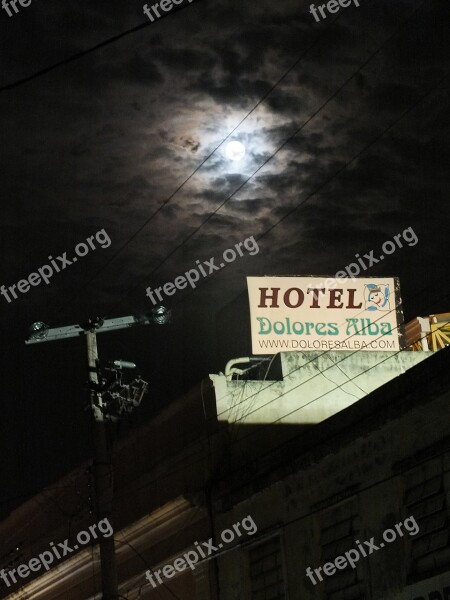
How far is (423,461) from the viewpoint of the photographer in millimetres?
15797

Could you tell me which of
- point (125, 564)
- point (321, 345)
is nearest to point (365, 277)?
point (321, 345)

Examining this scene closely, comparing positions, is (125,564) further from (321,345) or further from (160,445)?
(321,345)

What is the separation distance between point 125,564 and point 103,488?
718cm

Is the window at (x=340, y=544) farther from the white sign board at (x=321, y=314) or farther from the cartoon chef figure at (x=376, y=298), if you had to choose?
the cartoon chef figure at (x=376, y=298)

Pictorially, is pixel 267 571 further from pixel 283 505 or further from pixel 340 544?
pixel 340 544

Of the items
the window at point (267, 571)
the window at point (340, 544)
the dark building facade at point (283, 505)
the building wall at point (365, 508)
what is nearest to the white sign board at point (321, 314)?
the dark building facade at point (283, 505)

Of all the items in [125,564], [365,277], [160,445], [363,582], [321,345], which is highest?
[365,277]

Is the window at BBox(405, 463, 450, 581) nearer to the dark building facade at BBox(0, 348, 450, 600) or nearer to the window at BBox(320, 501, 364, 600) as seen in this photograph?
the dark building facade at BBox(0, 348, 450, 600)

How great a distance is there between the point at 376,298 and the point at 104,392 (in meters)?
10.2

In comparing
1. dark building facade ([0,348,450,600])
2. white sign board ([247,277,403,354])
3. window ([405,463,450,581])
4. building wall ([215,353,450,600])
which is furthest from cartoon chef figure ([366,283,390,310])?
window ([405,463,450,581])

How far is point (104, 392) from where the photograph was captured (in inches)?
695

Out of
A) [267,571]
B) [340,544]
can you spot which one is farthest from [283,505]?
[340,544]

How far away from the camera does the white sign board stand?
961 inches

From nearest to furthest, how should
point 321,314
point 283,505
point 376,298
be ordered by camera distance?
point 283,505 → point 321,314 → point 376,298
